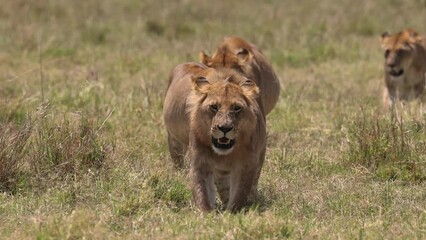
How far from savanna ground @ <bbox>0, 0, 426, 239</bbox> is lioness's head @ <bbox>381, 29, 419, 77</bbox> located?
323 mm

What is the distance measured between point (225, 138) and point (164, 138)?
256cm

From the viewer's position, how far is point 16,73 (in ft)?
38.9

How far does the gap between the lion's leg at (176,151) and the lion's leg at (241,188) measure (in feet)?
4.73

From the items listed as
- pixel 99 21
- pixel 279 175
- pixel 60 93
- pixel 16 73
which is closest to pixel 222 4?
pixel 99 21

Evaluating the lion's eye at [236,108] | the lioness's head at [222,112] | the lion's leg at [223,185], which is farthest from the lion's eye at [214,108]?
the lion's leg at [223,185]

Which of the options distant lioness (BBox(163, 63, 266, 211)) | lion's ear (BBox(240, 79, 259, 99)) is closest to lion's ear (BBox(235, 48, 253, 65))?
distant lioness (BBox(163, 63, 266, 211))

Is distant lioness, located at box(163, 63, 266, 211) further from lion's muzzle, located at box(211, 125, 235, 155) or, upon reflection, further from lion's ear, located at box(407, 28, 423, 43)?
lion's ear, located at box(407, 28, 423, 43)

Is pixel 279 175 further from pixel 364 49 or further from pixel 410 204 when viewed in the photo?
pixel 364 49

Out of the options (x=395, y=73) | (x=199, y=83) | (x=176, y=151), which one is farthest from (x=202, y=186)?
(x=395, y=73)

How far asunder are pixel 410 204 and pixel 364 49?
7797 millimetres

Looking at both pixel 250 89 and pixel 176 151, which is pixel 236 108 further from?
pixel 176 151

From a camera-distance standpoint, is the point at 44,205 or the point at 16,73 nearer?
the point at 44,205

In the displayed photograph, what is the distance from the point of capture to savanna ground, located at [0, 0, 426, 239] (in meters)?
6.04

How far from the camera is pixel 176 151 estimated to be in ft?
25.9
